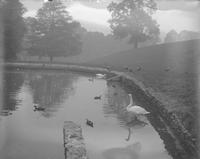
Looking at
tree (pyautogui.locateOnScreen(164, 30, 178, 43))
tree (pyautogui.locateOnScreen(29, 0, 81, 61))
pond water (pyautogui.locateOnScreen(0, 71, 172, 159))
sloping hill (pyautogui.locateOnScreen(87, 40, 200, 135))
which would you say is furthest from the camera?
tree (pyautogui.locateOnScreen(164, 30, 178, 43))

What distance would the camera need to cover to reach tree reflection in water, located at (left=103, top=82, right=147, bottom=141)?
16.1 m

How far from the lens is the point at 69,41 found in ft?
196

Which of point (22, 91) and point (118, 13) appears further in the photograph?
point (118, 13)

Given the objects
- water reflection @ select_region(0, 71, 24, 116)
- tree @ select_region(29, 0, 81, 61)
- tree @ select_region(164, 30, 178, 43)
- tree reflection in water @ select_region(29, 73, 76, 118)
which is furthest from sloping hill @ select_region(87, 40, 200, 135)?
tree @ select_region(164, 30, 178, 43)

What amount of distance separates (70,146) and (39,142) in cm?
187

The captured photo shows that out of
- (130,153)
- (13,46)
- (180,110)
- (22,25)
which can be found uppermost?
(22,25)

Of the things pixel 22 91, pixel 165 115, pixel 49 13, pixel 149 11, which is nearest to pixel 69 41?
pixel 49 13

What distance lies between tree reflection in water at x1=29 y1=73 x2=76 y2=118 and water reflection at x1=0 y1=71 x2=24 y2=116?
127 centimetres

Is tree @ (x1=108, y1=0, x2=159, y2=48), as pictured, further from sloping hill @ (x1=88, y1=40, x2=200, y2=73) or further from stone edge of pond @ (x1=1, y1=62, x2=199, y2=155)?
stone edge of pond @ (x1=1, y1=62, x2=199, y2=155)

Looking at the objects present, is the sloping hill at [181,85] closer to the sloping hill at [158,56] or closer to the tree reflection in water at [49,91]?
the sloping hill at [158,56]

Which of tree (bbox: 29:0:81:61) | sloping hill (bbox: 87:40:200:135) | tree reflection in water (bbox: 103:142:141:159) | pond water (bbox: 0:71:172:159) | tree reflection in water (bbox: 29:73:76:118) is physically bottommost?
tree reflection in water (bbox: 103:142:141:159)

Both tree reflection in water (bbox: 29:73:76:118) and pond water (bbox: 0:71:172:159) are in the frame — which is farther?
tree reflection in water (bbox: 29:73:76:118)

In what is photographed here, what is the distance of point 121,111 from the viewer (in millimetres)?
19406

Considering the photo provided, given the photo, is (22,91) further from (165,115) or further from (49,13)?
(49,13)
